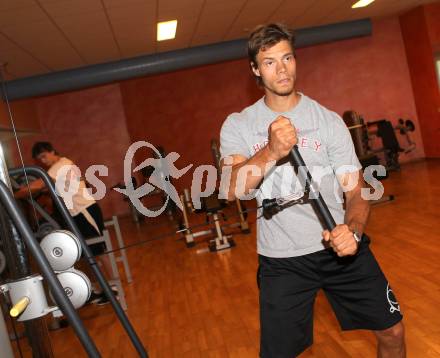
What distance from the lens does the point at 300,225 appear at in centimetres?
165

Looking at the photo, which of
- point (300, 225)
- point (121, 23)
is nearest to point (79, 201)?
point (300, 225)

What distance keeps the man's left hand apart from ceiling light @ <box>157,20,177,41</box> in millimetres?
5616

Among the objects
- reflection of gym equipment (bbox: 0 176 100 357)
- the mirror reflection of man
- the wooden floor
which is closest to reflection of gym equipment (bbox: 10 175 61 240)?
reflection of gym equipment (bbox: 0 176 100 357)

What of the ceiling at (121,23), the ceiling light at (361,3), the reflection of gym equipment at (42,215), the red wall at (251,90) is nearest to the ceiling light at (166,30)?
the ceiling at (121,23)

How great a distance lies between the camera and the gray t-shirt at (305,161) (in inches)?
65.1

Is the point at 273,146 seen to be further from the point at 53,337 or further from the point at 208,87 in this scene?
the point at 208,87

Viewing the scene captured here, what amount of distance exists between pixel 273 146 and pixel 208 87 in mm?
8382

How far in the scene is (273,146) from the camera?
1.34 metres

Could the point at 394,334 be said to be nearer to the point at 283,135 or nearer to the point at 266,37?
the point at 283,135

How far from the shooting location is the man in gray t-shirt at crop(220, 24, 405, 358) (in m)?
1.61

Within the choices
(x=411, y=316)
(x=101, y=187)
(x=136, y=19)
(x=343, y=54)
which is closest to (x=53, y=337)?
(x=411, y=316)

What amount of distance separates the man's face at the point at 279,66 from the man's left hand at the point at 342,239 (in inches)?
19.5

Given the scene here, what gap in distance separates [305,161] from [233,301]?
216 cm

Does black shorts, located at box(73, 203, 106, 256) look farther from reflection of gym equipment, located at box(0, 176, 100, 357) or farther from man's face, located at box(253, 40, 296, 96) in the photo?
reflection of gym equipment, located at box(0, 176, 100, 357)
